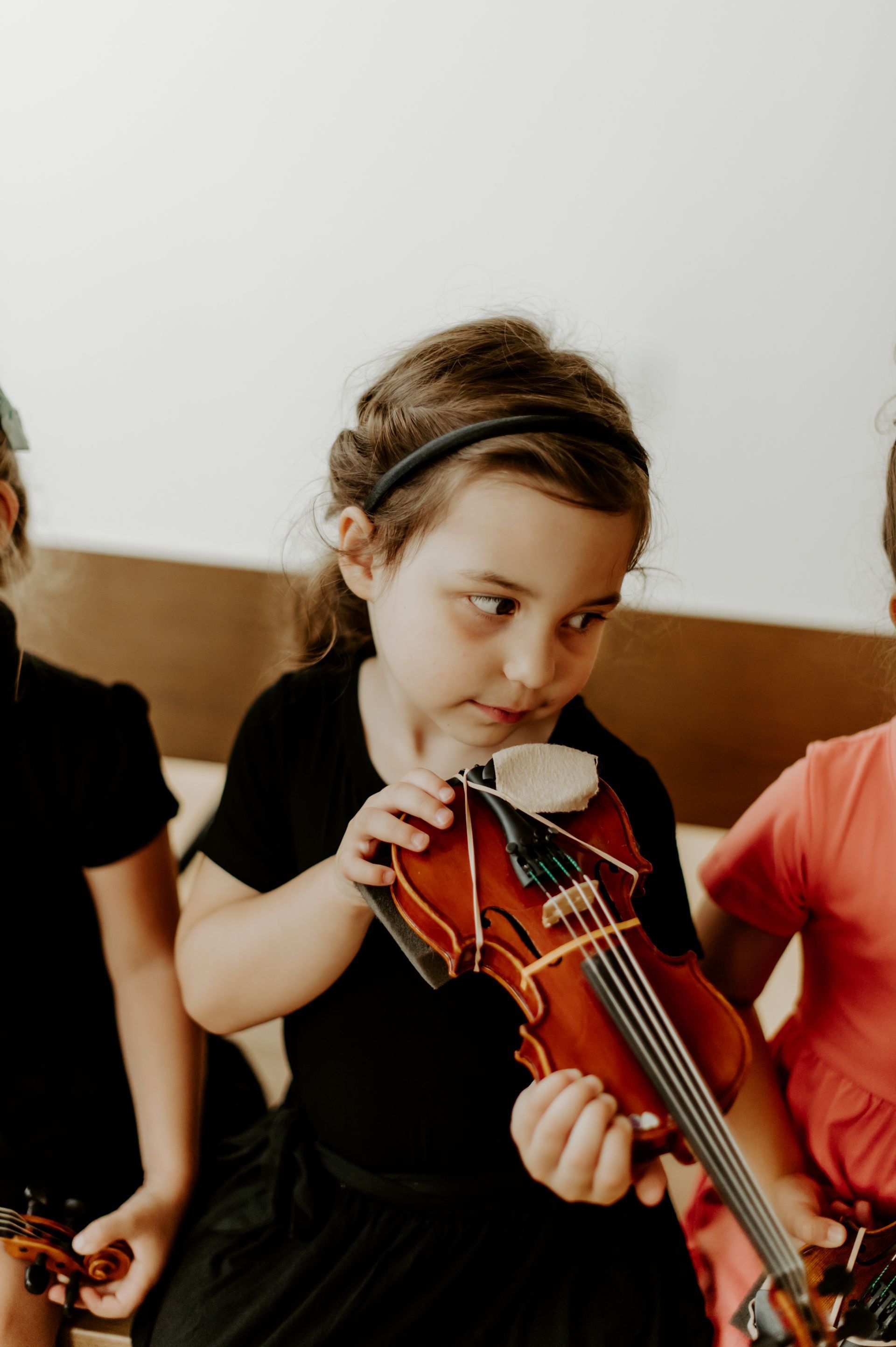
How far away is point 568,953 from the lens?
516 millimetres

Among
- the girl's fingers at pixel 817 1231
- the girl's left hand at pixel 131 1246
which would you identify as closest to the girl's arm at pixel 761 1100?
the girl's fingers at pixel 817 1231

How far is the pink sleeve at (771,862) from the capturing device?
2.52 ft

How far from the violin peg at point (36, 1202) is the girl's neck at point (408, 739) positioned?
39cm

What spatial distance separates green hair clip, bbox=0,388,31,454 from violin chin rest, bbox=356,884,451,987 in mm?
469

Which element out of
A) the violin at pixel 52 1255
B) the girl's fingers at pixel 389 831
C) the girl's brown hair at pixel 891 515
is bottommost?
the violin at pixel 52 1255

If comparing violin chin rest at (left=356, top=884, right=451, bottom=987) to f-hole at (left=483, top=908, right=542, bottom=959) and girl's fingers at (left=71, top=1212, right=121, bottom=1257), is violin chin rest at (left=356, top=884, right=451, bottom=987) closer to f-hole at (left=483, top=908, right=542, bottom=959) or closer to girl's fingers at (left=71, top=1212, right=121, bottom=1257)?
f-hole at (left=483, top=908, right=542, bottom=959)

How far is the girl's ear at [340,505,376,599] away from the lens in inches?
27.4

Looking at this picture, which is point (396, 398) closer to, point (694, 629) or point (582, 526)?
point (582, 526)

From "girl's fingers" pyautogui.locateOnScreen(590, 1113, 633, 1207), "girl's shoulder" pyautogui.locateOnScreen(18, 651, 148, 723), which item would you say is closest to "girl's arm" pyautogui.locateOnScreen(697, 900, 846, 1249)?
"girl's fingers" pyautogui.locateOnScreen(590, 1113, 633, 1207)

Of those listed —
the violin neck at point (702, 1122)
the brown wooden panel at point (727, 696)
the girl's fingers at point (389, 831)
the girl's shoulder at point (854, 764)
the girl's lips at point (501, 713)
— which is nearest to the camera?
the violin neck at point (702, 1122)

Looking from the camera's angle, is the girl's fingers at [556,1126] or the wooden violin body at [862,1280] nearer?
the girl's fingers at [556,1126]

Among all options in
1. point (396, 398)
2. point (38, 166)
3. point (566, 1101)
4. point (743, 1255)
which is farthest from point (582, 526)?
point (38, 166)

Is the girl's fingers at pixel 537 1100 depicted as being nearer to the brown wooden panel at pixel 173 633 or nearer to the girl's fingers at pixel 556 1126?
the girl's fingers at pixel 556 1126

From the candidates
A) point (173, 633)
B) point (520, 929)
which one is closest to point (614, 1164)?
point (520, 929)
